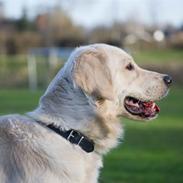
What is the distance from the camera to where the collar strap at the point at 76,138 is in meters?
6.20

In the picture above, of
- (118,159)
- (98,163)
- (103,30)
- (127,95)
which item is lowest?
(103,30)

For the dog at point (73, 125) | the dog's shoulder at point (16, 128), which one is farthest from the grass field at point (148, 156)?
the dog's shoulder at point (16, 128)

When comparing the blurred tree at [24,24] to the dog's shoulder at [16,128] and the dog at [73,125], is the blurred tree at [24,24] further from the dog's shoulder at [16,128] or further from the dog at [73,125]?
the dog's shoulder at [16,128]

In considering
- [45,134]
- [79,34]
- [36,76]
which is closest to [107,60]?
[45,134]

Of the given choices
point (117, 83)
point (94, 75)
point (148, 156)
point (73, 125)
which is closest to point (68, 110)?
point (73, 125)

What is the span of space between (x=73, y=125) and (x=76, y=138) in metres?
0.13

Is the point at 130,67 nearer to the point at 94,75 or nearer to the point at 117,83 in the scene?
the point at 117,83

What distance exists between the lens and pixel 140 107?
6754 mm

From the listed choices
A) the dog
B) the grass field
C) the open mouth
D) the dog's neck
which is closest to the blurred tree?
the grass field

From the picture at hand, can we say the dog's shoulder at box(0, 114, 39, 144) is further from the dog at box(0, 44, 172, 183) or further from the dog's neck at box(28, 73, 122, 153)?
the dog's neck at box(28, 73, 122, 153)

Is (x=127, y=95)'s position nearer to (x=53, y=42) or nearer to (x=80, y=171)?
(x=80, y=171)

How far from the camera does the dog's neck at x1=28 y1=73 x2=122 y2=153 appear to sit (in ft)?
20.4

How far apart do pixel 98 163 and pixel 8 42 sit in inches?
2613

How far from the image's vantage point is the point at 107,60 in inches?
254
